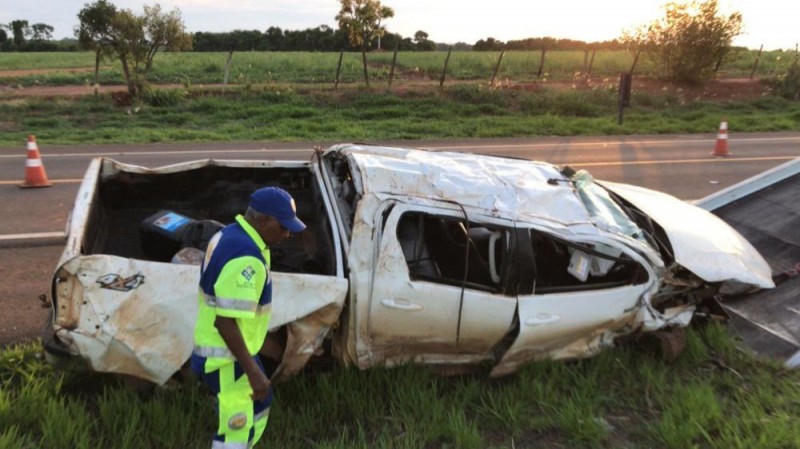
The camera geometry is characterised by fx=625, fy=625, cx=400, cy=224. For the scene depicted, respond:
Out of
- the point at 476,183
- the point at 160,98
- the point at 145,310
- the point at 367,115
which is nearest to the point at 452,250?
the point at 476,183

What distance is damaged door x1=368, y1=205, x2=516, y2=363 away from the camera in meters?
3.65

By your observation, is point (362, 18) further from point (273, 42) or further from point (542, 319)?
point (273, 42)

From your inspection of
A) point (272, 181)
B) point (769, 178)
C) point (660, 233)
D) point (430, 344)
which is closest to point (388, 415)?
point (430, 344)

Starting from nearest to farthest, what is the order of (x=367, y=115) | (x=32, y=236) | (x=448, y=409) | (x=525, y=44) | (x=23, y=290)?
(x=448, y=409), (x=23, y=290), (x=32, y=236), (x=367, y=115), (x=525, y=44)

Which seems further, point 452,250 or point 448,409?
point 452,250

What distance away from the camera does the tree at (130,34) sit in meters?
17.4

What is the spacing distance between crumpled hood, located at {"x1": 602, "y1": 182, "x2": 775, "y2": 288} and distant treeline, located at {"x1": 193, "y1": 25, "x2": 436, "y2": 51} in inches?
2309

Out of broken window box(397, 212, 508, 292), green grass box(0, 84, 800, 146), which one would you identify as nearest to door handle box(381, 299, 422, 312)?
broken window box(397, 212, 508, 292)

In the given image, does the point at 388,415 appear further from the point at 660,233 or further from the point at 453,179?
the point at 660,233

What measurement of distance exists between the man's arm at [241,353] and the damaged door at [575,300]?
5.62 feet

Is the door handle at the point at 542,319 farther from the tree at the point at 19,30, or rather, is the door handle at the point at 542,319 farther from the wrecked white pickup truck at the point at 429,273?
the tree at the point at 19,30

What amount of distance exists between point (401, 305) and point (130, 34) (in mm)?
17398

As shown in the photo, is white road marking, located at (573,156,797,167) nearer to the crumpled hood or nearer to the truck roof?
the crumpled hood

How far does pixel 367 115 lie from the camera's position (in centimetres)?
1741
